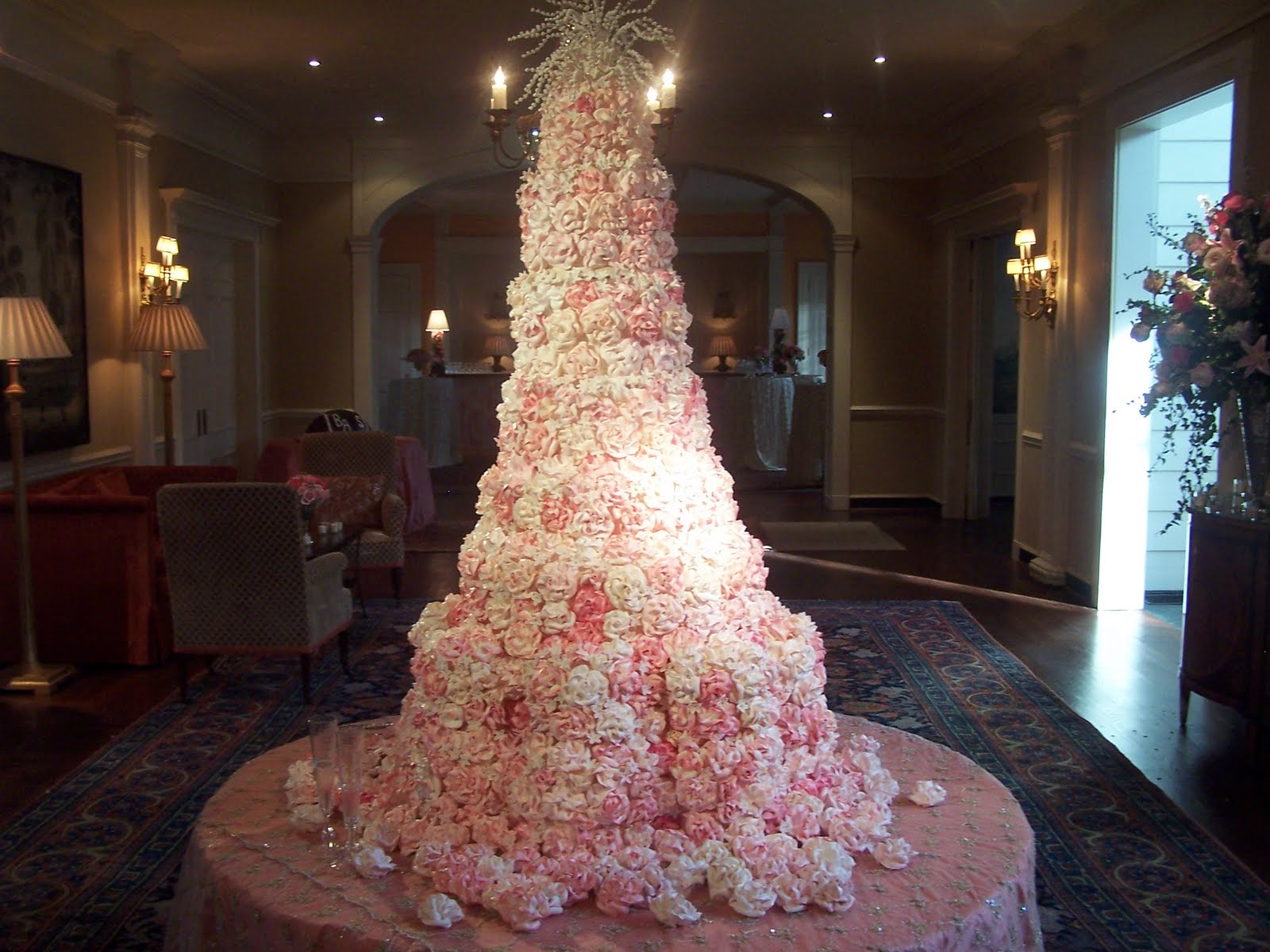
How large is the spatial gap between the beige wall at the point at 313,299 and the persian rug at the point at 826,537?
3847 mm

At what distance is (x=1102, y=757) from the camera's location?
14.0 feet

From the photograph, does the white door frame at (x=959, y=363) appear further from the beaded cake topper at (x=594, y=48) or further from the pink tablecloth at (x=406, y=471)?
the beaded cake topper at (x=594, y=48)

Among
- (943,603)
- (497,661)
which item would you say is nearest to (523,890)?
(497,661)

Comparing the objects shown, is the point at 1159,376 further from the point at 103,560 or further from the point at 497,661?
the point at 103,560

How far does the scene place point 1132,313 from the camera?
6488mm

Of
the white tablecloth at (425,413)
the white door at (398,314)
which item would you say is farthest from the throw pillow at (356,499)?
the white door at (398,314)

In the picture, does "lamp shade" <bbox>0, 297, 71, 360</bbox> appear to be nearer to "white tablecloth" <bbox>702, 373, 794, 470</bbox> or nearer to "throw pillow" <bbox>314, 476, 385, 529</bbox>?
"throw pillow" <bbox>314, 476, 385, 529</bbox>

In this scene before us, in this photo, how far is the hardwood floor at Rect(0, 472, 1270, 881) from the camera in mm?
4020

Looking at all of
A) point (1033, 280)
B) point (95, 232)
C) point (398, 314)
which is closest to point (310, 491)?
point (95, 232)

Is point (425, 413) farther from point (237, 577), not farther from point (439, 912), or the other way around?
point (439, 912)

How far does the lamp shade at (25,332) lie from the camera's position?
16.1ft

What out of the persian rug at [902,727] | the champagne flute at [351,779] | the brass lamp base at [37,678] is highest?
the champagne flute at [351,779]

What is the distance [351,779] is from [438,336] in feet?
41.7

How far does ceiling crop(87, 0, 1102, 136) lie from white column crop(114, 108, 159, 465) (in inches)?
22.7
